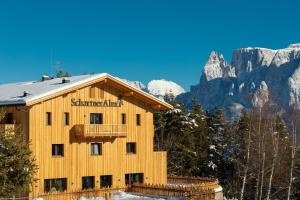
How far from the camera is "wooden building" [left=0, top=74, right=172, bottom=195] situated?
131ft

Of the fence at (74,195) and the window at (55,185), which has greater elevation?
the window at (55,185)

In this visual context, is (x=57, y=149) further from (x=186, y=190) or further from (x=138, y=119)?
(x=186, y=190)

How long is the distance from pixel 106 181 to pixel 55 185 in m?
4.56

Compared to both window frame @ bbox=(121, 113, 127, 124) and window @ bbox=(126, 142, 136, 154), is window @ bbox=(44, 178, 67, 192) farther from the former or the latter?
window frame @ bbox=(121, 113, 127, 124)

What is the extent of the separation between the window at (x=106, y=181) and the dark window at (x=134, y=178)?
1.64 meters

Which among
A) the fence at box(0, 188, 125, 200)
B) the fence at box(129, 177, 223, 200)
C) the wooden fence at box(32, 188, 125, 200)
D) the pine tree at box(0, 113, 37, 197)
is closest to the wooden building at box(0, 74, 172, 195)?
the fence at box(0, 188, 125, 200)

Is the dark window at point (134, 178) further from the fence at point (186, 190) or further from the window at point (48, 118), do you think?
the window at point (48, 118)

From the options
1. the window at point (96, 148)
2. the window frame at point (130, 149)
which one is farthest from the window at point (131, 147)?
the window at point (96, 148)

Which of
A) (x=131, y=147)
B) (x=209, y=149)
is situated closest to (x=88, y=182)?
(x=131, y=147)

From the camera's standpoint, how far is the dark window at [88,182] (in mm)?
42531

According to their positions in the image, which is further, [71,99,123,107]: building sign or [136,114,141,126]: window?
[136,114,141,126]: window

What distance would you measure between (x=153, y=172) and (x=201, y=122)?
88.3 ft

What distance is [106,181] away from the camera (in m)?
43.7

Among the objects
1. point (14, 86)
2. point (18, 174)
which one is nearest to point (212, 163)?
point (14, 86)
